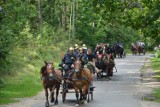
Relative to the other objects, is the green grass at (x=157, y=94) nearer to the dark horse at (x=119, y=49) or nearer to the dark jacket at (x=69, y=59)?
the dark jacket at (x=69, y=59)

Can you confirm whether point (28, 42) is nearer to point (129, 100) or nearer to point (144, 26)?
point (144, 26)

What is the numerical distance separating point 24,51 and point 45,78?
16461mm

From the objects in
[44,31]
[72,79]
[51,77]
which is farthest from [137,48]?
[51,77]

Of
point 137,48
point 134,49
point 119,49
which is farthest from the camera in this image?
point 137,48

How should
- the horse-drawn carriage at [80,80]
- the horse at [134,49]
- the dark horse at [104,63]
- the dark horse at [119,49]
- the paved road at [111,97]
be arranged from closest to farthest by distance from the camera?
the horse-drawn carriage at [80,80]
the paved road at [111,97]
the dark horse at [104,63]
the dark horse at [119,49]
the horse at [134,49]

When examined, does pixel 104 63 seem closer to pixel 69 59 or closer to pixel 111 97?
pixel 111 97

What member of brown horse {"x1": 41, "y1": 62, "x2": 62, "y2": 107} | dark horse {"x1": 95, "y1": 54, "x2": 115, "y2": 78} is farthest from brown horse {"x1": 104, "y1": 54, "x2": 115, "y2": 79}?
brown horse {"x1": 41, "y1": 62, "x2": 62, "y2": 107}

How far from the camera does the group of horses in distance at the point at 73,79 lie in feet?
57.3

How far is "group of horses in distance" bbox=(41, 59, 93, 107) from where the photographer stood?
688 inches

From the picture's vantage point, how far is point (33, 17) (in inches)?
2227

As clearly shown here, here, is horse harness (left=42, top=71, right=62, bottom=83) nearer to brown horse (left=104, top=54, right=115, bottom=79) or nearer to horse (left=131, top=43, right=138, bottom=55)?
Answer: brown horse (left=104, top=54, right=115, bottom=79)

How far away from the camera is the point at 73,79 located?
17906 millimetres

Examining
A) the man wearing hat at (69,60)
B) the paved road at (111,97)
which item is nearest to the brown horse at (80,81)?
the paved road at (111,97)

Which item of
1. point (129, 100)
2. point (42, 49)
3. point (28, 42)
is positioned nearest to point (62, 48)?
point (42, 49)
